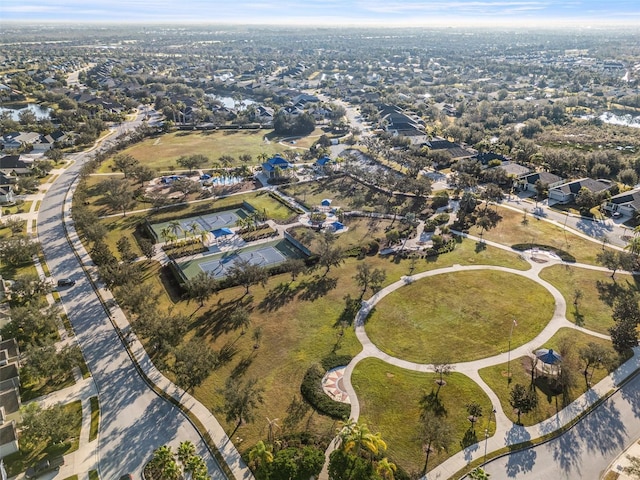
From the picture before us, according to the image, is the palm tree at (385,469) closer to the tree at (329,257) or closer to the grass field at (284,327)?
the grass field at (284,327)

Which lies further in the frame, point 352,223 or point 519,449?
point 352,223

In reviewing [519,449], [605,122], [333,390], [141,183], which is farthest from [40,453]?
[605,122]

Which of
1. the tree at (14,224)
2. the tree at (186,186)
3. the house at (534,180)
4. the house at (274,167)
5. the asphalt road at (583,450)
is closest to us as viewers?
the asphalt road at (583,450)

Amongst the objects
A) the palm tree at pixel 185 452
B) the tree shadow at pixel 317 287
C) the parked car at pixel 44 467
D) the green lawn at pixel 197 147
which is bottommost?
the green lawn at pixel 197 147

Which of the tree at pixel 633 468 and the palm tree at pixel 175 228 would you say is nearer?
the tree at pixel 633 468

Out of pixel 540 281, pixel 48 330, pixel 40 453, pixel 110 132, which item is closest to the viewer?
pixel 40 453

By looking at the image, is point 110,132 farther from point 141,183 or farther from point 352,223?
point 352,223

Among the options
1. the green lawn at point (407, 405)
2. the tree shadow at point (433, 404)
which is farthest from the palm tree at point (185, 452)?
the tree shadow at point (433, 404)
